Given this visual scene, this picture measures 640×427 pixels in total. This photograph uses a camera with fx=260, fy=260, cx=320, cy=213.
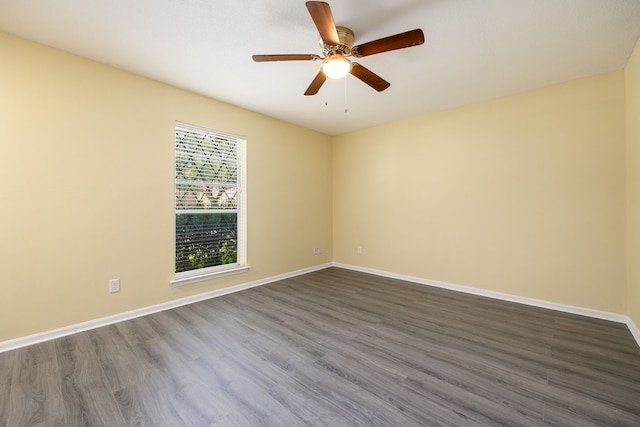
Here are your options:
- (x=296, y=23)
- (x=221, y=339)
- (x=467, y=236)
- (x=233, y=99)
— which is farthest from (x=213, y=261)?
(x=467, y=236)

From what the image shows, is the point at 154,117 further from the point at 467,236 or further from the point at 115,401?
the point at 467,236

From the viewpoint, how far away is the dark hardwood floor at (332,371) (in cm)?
144

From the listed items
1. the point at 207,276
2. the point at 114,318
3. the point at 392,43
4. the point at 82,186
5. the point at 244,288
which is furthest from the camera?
the point at 244,288

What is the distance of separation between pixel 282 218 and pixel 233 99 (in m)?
1.84

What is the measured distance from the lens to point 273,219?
13.4 ft

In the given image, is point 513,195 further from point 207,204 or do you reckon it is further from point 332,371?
point 207,204

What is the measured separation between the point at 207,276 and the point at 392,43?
10.3ft

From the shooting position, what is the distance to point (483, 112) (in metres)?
3.37

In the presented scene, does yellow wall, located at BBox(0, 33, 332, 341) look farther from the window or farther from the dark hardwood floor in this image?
the dark hardwood floor

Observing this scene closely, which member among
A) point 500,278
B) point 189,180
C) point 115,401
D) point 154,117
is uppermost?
point 154,117

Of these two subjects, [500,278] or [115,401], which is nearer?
[115,401]

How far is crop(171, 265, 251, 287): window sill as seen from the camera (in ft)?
10.0

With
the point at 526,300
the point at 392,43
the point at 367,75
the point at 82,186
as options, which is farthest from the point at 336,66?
the point at 526,300

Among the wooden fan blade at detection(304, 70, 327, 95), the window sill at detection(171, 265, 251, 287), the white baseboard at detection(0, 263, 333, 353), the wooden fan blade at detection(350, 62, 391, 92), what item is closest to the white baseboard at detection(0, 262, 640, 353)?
the white baseboard at detection(0, 263, 333, 353)
